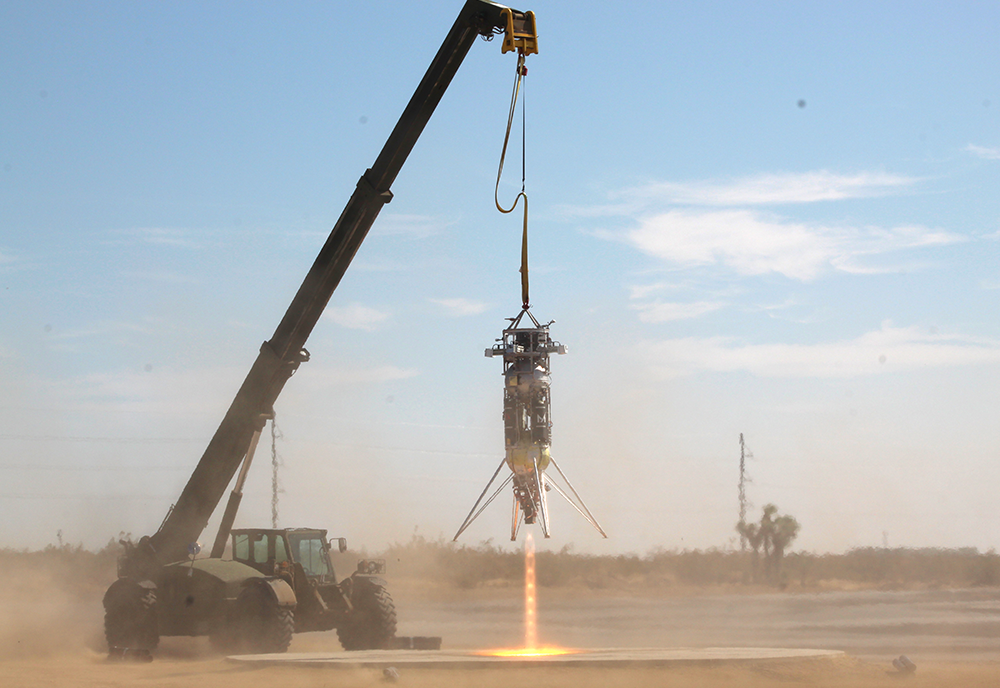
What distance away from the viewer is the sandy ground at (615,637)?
21312 mm

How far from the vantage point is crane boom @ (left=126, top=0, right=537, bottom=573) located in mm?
22703

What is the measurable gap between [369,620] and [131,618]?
5021mm

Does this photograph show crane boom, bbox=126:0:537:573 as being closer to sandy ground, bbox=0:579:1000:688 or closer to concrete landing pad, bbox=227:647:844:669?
sandy ground, bbox=0:579:1000:688

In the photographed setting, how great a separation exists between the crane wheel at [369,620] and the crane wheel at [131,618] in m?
4.01

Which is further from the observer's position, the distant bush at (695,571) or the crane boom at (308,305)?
the distant bush at (695,571)

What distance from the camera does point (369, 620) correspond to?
85.5 feet

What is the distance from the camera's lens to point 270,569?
25344mm

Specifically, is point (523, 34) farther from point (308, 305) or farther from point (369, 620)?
point (369, 620)

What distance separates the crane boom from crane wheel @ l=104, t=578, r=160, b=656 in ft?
2.09

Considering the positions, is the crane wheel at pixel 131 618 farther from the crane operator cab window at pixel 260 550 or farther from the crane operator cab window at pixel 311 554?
the crane operator cab window at pixel 311 554

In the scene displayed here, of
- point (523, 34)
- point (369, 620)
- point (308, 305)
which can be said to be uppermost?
point (523, 34)

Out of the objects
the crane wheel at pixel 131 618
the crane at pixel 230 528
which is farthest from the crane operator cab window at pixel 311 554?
the crane wheel at pixel 131 618

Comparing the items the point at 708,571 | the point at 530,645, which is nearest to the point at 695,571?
the point at 708,571

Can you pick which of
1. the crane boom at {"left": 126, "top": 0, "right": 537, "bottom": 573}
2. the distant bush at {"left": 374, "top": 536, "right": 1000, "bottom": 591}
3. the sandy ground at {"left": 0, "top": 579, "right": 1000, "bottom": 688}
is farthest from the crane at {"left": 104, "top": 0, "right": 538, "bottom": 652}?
the distant bush at {"left": 374, "top": 536, "right": 1000, "bottom": 591}
